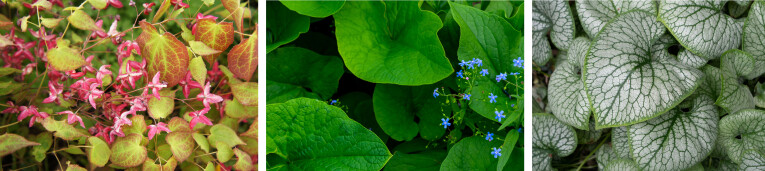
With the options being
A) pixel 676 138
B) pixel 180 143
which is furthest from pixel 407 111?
pixel 676 138

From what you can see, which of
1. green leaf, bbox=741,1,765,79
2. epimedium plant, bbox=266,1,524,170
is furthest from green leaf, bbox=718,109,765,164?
epimedium plant, bbox=266,1,524,170

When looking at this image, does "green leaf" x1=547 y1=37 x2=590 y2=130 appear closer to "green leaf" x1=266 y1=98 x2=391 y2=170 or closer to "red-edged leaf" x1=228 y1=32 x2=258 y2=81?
"green leaf" x1=266 y1=98 x2=391 y2=170

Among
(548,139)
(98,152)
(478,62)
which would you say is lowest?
(548,139)

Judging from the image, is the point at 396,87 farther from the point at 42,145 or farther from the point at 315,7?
the point at 42,145

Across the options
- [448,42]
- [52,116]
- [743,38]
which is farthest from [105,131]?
[743,38]

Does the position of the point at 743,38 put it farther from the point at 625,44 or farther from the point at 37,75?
the point at 37,75

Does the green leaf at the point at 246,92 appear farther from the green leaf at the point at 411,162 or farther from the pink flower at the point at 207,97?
the green leaf at the point at 411,162

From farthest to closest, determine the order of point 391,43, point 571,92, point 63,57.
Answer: point 571,92, point 391,43, point 63,57
